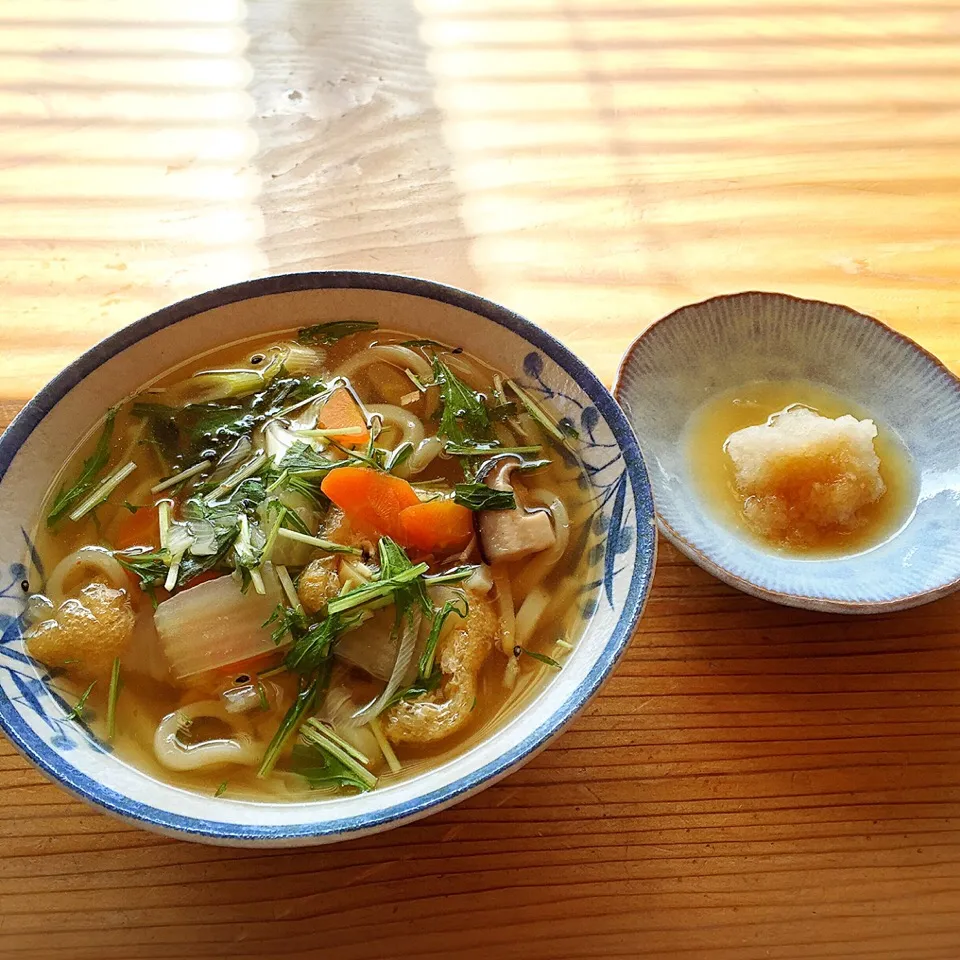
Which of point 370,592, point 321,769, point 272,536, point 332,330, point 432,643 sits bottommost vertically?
point 321,769

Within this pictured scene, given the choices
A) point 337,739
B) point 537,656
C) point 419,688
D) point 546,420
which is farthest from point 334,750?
point 546,420

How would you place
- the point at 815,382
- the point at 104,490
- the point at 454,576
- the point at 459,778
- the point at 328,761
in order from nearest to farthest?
the point at 459,778 → the point at 328,761 → the point at 454,576 → the point at 104,490 → the point at 815,382

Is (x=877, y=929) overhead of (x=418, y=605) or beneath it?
beneath

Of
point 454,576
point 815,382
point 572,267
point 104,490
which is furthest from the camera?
point 572,267

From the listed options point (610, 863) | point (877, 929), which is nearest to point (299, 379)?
point (610, 863)

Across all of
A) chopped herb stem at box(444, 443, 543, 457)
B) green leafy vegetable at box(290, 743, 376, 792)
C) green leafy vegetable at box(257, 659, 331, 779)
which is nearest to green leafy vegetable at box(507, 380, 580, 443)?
chopped herb stem at box(444, 443, 543, 457)

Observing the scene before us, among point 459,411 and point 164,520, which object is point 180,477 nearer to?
point 164,520

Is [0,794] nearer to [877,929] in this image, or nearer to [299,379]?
[299,379]
